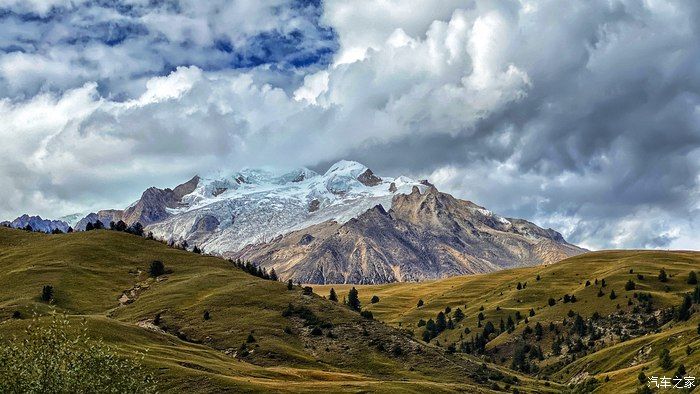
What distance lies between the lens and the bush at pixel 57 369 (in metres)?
61.7

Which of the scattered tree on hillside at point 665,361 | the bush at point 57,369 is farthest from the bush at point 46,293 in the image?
the scattered tree on hillside at point 665,361

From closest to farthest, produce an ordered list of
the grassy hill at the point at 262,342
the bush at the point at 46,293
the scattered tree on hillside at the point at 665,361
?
the grassy hill at the point at 262,342, the scattered tree on hillside at the point at 665,361, the bush at the point at 46,293

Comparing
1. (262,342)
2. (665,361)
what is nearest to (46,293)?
(262,342)

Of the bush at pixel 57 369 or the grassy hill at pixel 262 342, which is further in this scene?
the grassy hill at pixel 262 342

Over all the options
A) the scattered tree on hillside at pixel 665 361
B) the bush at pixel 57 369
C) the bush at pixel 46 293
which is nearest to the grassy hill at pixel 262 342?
the bush at pixel 46 293

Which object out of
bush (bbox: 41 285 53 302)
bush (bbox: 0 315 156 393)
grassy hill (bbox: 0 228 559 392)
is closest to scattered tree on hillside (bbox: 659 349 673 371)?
grassy hill (bbox: 0 228 559 392)

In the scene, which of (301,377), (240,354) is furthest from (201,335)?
(301,377)

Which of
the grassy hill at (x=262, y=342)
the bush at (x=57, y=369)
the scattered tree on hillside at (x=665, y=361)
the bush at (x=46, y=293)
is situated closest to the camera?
the bush at (x=57, y=369)

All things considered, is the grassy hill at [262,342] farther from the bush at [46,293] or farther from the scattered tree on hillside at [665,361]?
the scattered tree on hillside at [665,361]

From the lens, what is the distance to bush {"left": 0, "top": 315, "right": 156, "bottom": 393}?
2430 inches

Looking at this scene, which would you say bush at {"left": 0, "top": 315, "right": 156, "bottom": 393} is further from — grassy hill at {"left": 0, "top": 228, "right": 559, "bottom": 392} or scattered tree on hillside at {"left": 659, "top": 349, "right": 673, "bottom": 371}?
scattered tree on hillside at {"left": 659, "top": 349, "right": 673, "bottom": 371}

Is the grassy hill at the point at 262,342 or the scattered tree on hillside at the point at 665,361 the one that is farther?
the scattered tree on hillside at the point at 665,361

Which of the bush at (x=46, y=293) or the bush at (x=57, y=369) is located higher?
the bush at (x=46, y=293)

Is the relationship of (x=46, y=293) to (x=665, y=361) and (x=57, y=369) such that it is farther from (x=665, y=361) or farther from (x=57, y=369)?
(x=665, y=361)
